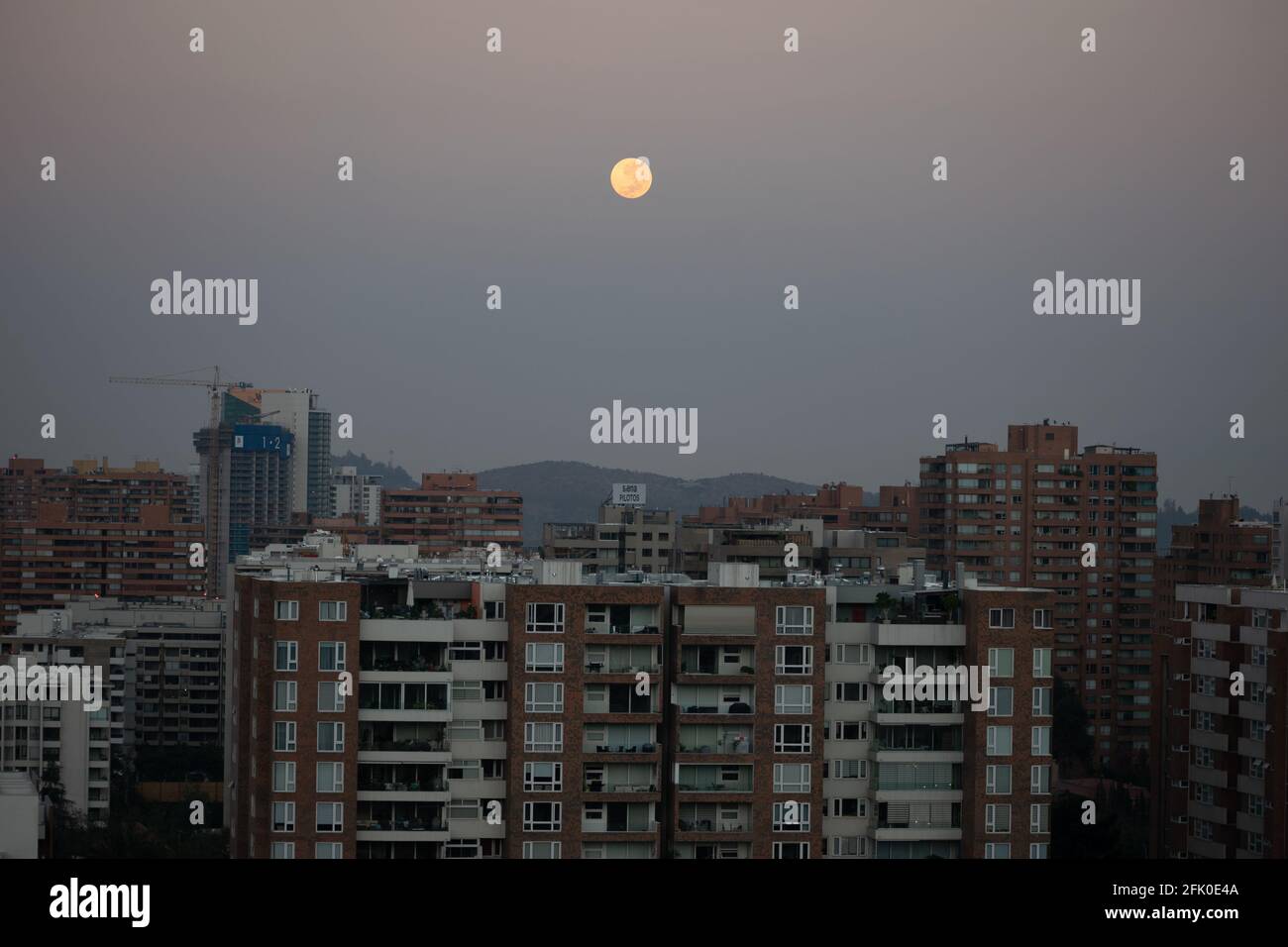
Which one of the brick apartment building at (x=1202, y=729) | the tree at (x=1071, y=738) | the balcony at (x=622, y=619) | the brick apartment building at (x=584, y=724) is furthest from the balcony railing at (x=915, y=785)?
the tree at (x=1071, y=738)

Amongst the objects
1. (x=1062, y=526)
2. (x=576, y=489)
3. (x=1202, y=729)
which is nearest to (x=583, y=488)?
(x=576, y=489)

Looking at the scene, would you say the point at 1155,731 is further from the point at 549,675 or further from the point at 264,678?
the point at 264,678

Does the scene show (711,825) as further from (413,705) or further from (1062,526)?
(1062,526)

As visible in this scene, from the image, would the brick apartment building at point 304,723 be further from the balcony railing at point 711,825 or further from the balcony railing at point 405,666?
the balcony railing at point 711,825

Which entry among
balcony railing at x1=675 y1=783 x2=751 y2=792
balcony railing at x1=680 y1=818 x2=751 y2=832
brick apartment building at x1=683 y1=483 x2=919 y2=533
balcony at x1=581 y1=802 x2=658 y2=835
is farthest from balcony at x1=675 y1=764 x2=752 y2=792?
brick apartment building at x1=683 y1=483 x2=919 y2=533

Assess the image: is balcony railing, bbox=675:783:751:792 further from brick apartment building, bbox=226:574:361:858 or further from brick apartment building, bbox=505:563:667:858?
brick apartment building, bbox=226:574:361:858
